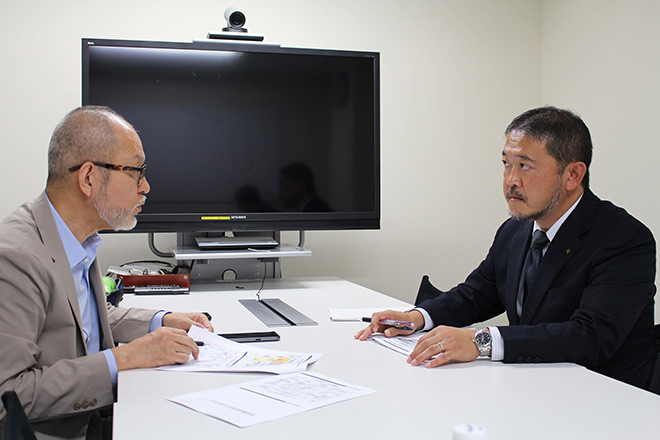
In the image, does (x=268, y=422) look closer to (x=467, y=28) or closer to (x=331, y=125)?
(x=331, y=125)

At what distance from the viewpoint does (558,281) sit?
1980 mm

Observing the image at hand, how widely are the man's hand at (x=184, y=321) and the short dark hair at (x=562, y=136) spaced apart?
4.04 feet

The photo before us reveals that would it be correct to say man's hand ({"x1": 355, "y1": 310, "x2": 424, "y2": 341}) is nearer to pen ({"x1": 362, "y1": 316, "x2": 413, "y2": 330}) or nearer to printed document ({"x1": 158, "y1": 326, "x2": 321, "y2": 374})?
pen ({"x1": 362, "y1": 316, "x2": 413, "y2": 330})

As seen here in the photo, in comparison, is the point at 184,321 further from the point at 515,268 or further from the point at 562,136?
the point at 562,136

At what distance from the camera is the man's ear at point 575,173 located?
2.06 m

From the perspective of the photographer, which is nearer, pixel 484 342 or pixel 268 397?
pixel 268 397

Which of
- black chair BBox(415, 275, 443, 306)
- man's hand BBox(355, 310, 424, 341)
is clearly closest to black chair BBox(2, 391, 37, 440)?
man's hand BBox(355, 310, 424, 341)

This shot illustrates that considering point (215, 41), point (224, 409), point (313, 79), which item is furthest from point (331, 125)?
point (224, 409)

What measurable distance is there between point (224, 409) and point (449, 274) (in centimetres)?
302

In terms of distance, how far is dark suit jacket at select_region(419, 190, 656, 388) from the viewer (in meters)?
1.70

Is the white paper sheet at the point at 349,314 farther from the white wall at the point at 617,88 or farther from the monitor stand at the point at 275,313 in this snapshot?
the white wall at the point at 617,88

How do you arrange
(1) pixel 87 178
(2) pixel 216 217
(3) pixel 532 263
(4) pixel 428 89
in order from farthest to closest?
(4) pixel 428 89
(2) pixel 216 217
(3) pixel 532 263
(1) pixel 87 178

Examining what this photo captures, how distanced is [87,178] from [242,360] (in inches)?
26.7

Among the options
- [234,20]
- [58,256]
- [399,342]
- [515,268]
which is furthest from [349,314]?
[234,20]
